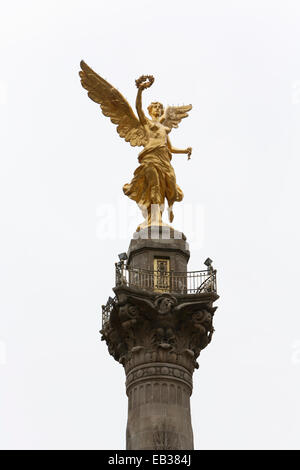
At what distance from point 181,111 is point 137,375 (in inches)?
462

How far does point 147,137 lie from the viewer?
42.6 meters

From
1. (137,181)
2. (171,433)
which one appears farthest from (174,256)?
(171,433)

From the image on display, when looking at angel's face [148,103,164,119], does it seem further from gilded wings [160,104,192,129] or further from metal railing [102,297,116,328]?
metal railing [102,297,116,328]

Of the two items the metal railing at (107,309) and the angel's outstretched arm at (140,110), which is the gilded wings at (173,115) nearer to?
the angel's outstretched arm at (140,110)

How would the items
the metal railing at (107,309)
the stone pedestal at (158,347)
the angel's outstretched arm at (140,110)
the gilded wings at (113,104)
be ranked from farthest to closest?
the gilded wings at (113,104)
the angel's outstretched arm at (140,110)
the metal railing at (107,309)
the stone pedestal at (158,347)

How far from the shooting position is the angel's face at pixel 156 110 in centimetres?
4366

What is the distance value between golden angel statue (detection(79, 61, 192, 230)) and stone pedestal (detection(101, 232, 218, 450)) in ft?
13.2

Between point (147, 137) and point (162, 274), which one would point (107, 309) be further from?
point (147, 137)

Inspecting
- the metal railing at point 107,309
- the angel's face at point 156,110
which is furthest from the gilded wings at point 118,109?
the metal railing at point 107,309

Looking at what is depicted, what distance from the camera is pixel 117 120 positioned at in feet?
143

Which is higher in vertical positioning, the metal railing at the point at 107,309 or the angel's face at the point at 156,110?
the angel's face at the point at 156,110

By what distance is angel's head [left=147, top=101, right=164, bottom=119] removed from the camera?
43.7m
